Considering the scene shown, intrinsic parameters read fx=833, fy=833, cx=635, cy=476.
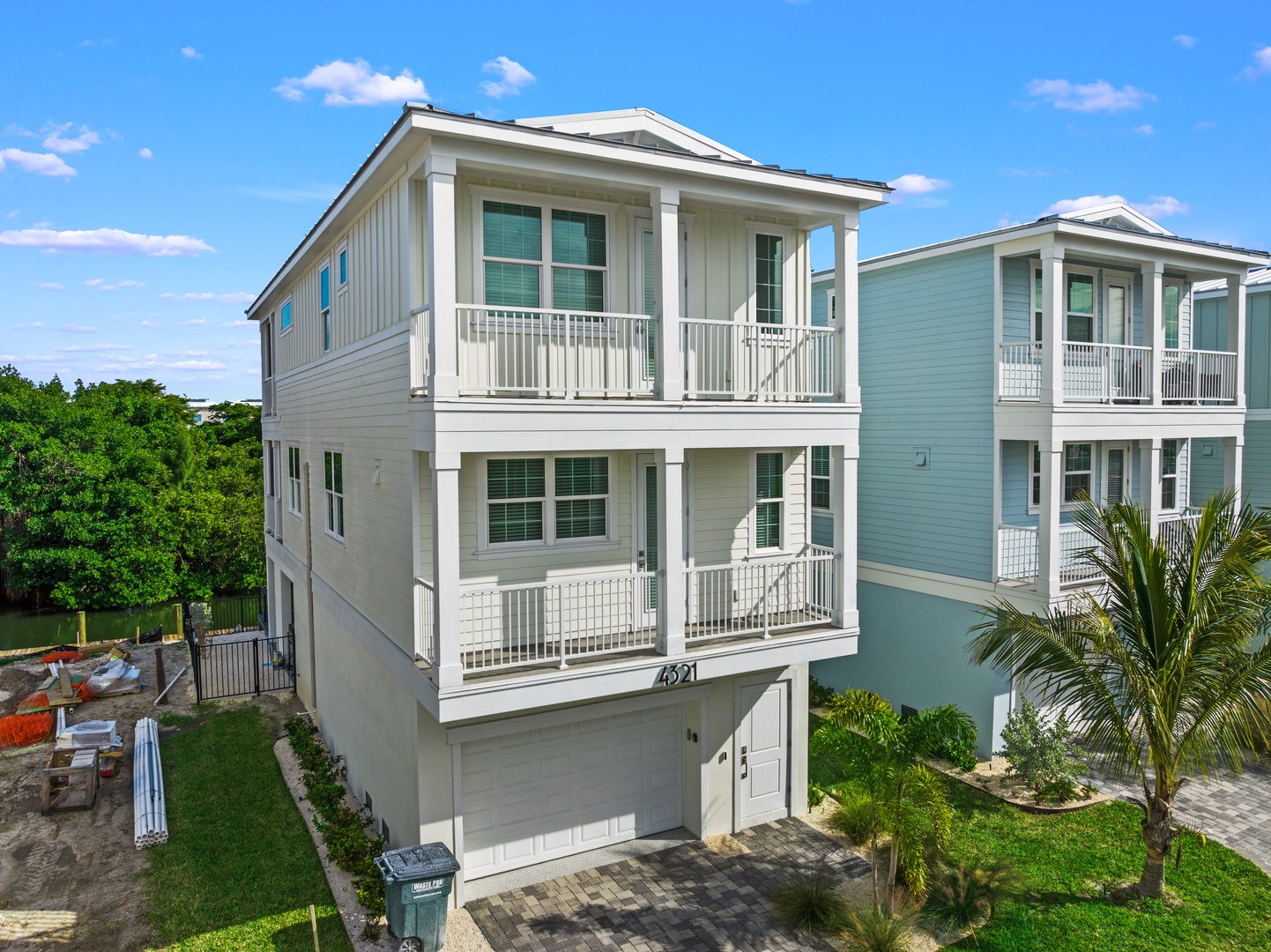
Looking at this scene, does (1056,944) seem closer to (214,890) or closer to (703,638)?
(703,638)

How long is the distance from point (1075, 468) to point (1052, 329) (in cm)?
Answer: 393

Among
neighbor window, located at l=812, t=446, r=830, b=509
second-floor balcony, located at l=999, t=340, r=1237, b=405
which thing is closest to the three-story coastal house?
second-floor balcony, located at l=999, t=340, r=1237, b=405

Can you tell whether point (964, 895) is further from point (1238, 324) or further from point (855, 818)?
point (1238, 324)

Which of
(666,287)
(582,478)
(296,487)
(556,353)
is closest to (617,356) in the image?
(556,353)

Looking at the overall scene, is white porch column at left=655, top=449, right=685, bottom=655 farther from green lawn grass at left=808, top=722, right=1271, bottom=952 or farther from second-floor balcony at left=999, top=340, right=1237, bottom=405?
second-floor balcony at left=999, top=340, right=1237, bottom=405

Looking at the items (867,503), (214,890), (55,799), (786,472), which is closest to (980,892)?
(786,472)

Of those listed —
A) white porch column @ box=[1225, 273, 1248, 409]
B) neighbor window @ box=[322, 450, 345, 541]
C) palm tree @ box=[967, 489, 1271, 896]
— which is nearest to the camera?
palm tree @ box=[967, 489, 1271, 896]

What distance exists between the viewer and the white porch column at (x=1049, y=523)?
13367 millimetres

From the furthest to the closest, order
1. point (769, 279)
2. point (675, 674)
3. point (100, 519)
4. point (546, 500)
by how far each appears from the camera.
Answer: point (100, 519), point (769, 279), point (546, 500), point (675, 674)

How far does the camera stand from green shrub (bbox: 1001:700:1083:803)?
41.2ft

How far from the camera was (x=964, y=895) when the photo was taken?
31.8 feet

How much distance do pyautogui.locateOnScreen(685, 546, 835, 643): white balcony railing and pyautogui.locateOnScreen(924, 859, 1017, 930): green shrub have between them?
3316 mm

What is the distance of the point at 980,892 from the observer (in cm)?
971

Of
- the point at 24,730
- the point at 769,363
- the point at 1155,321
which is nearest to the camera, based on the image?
the point at 769,363
